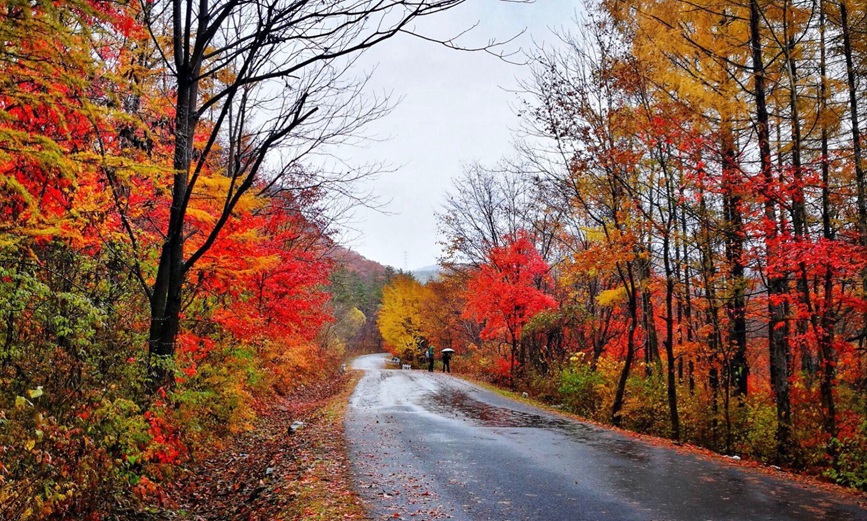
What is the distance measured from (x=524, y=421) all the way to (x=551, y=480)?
18.6 ft

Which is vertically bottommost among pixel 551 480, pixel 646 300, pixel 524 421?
pixel 524 421

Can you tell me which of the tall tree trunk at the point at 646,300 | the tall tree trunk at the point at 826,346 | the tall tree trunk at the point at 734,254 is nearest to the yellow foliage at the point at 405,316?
the tall tree trunk at the point at 646,300

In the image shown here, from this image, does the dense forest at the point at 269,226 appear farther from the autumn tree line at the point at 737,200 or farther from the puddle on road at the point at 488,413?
the puddle on road at the point at 488,413

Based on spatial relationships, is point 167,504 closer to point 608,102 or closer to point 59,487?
point 59,487

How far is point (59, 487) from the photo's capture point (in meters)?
4.48

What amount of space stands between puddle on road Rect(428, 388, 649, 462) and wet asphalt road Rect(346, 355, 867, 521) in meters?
0.05

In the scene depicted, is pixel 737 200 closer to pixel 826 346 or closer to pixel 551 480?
pixel 826 346

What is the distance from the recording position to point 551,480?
6898mm

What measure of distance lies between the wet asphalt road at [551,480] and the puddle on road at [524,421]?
50 millimetres

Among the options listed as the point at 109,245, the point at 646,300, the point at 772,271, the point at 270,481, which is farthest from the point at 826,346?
the point at 109,245

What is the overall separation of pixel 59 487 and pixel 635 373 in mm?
16510

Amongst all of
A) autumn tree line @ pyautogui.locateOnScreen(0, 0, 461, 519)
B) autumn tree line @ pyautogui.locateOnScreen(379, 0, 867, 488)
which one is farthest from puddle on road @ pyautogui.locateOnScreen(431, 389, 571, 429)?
autumn tree line @ pyautogui.locateOnScreen(0, 0, 461, 519)

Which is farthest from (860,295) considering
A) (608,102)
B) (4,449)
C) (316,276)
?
(316,276)

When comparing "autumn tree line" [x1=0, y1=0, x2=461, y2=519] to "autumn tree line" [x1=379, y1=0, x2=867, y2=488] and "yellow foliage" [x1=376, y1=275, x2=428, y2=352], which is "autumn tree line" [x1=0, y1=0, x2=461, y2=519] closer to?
"autumn tree line" [x1=379, y1=0, x2=867, y2=488]
